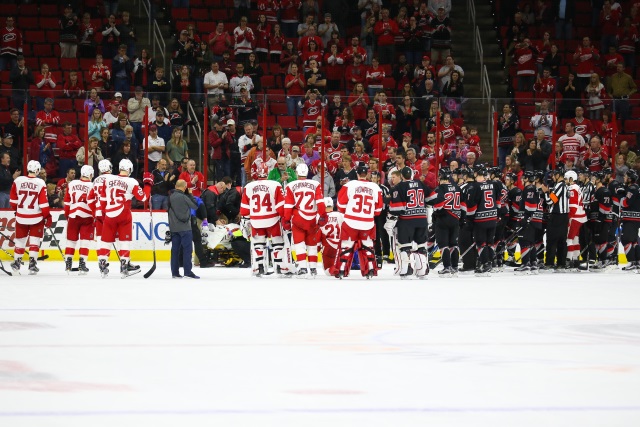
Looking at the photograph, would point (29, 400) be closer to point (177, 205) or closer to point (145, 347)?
point (145, 347)

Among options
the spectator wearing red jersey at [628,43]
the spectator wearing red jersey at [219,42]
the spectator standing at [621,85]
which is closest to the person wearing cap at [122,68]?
the spectator wearing red jersey at [219,42]

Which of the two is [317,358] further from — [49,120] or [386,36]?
[386,36]

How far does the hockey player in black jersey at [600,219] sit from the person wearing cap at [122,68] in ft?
31.7

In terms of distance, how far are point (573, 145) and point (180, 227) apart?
7895 mm

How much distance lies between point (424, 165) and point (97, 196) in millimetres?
6276

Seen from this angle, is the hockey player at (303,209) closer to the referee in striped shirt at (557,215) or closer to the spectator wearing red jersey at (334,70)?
the referee in striped shirt at (557,215)

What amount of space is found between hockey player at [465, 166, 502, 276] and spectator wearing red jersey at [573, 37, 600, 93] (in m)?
8.01

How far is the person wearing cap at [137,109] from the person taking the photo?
62.5 ft

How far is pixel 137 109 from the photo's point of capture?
753 inches

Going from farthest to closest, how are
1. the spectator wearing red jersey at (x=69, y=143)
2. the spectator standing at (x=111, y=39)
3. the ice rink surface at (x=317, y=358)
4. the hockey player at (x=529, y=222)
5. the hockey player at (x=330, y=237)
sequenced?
the spectator standing at (x=111, y=39)
the spectator wearing red jersey at (x=69, y=143)
the hockey player at (x=529, y=222)
the hockey player at (x=330, y=237)
the ice rink surface at (x=317, y=358)

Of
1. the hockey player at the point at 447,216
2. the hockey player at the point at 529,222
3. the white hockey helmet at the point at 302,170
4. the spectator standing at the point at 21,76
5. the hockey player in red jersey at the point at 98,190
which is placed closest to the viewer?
the hockey player in red jersey at the point at 98,190

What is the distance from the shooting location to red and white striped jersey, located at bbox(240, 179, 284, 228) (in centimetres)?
1595

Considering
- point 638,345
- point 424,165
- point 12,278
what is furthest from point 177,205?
point 638,345

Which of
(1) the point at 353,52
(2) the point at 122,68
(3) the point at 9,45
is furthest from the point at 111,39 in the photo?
(1) the point at 353,52
